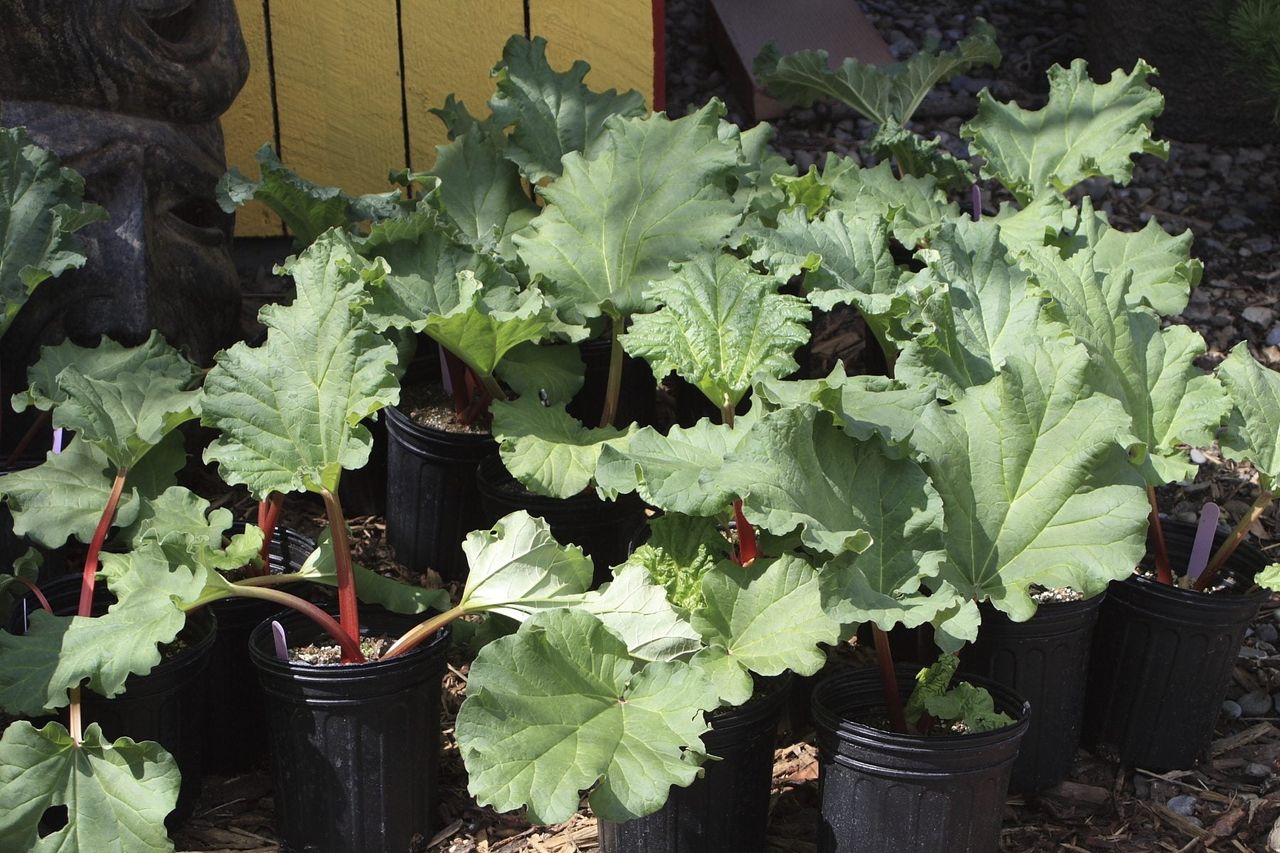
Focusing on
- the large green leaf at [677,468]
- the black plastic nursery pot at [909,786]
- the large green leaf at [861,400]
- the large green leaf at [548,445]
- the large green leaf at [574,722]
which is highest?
the large green leaf at [861,400]

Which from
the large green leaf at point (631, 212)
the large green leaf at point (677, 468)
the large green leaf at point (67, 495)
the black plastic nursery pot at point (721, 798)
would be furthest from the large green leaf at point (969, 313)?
the large green leaf at point (67, 495)

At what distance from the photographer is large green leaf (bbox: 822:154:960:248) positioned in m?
2.75

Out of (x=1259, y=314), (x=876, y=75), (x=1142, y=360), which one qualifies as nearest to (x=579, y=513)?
(x=1142, y=360)

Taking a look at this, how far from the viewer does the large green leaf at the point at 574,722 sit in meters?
1.71

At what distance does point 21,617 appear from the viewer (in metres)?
2.27

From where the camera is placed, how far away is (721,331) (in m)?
2.14

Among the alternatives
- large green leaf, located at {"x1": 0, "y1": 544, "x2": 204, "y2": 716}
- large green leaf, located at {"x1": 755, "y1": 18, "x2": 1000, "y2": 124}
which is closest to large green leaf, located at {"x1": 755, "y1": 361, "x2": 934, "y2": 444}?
large green leaf, located at {"x1": 0, "y1": 544, "x2": 204, "y2": 716}

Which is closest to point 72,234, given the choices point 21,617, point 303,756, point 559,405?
point 21,617

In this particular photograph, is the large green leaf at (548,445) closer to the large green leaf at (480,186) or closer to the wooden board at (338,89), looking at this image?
the large green leaf at (480,186)

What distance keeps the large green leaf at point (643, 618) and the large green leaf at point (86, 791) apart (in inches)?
24.5

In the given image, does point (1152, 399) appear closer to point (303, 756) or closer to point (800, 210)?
point (800, 210)

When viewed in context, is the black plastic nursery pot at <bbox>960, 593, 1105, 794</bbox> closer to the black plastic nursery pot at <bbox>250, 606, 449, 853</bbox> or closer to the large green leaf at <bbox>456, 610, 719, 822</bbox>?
the large green leaf at <bbox>456, 610, 719, 822</bbox>

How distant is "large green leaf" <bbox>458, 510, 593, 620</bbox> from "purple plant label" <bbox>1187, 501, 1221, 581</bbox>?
3.23 ft

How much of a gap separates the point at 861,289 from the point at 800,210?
0.18 metres
